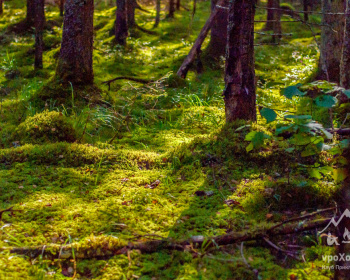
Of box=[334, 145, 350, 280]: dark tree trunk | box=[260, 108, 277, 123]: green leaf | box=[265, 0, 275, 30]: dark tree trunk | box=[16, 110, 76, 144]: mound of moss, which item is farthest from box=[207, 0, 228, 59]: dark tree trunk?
box=[334, 145, 350, 280]: dark tree trunk

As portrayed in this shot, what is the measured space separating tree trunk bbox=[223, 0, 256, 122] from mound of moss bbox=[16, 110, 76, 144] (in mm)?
2312

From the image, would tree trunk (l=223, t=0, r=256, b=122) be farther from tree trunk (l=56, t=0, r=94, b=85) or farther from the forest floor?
tree trunk (l=56, t=0, r=94, b=85)

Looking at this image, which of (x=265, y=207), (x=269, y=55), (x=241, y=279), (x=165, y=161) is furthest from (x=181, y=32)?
(x=241, y=279)

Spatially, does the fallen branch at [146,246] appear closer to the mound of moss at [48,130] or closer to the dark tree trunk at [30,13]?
the mound of moss at [48,130]

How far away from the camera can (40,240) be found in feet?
9.14

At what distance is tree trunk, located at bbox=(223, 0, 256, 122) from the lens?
14.0 ft

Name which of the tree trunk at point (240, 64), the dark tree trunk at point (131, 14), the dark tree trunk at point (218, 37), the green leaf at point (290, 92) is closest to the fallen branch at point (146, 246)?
the green leaf at point (290, 92)

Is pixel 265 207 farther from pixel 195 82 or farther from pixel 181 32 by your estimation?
pixel 181 32

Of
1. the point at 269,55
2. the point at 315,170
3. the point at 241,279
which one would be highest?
the point at 269,55

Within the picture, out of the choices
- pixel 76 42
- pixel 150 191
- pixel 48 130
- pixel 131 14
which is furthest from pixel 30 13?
pixel 150 191

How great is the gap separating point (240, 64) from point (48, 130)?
282 centimetres

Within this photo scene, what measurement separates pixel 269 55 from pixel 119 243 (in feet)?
34.9

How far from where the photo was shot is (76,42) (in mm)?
6332

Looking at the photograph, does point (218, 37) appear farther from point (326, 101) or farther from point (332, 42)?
point (326, 101)
